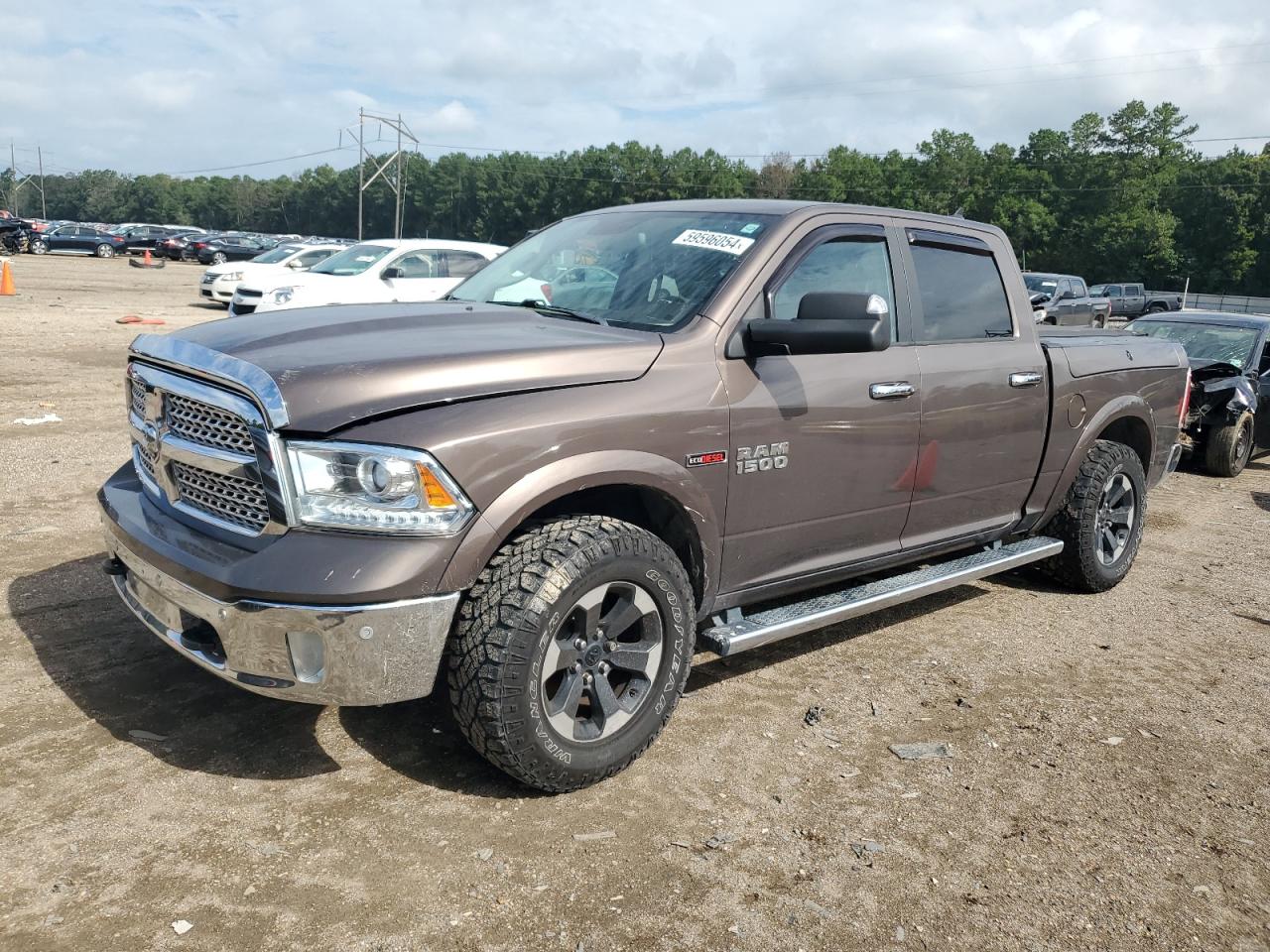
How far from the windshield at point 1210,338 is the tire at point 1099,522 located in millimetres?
5507

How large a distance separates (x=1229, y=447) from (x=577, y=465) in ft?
29.3

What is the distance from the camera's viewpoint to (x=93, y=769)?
3.25 m

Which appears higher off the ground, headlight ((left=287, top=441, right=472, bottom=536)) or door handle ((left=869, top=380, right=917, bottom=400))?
door handle ((left=869, top=380, right=917, bottom=400))

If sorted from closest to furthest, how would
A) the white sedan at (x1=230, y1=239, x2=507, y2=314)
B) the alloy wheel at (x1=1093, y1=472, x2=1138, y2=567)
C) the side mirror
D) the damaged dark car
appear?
the side mirror
the alloy wheel at (x1=1093, y1=472, x2=1138, y2=567)
the damaged dark car
the white sedan at (x1=230, y1=239, x2=507, y2=314)

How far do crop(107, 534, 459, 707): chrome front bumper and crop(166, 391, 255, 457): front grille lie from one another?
0.44 metres

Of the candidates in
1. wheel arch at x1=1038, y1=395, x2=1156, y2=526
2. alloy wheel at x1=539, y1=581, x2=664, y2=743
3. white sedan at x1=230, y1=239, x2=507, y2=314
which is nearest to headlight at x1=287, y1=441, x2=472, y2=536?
alloy wheel at x1=539, y1=581, x2=664, y2=743

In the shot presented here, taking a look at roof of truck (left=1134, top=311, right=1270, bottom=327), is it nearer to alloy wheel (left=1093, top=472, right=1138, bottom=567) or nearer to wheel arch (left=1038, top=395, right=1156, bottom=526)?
wheel arch (left=1038, top=395, right=1156, bottom=526)

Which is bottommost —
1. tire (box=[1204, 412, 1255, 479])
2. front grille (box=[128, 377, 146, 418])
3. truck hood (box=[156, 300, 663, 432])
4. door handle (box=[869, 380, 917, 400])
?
tire (box=[1204, 412, 1255, 479])

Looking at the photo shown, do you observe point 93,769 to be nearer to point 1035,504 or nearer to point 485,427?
point 485,427

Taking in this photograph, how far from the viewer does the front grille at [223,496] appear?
2.97 m

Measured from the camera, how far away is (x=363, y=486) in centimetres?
285

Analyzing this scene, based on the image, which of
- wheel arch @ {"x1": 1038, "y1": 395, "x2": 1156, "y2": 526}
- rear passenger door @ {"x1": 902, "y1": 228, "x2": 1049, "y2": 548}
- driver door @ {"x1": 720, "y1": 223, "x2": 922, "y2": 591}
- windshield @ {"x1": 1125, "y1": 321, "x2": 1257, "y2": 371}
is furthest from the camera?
windshield @ {"x1": 1125, "y1": 321, "x2": 1257, "y2": 371}

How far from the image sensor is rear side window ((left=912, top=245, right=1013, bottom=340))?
4.49 meters

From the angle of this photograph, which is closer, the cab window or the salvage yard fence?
the cab window
